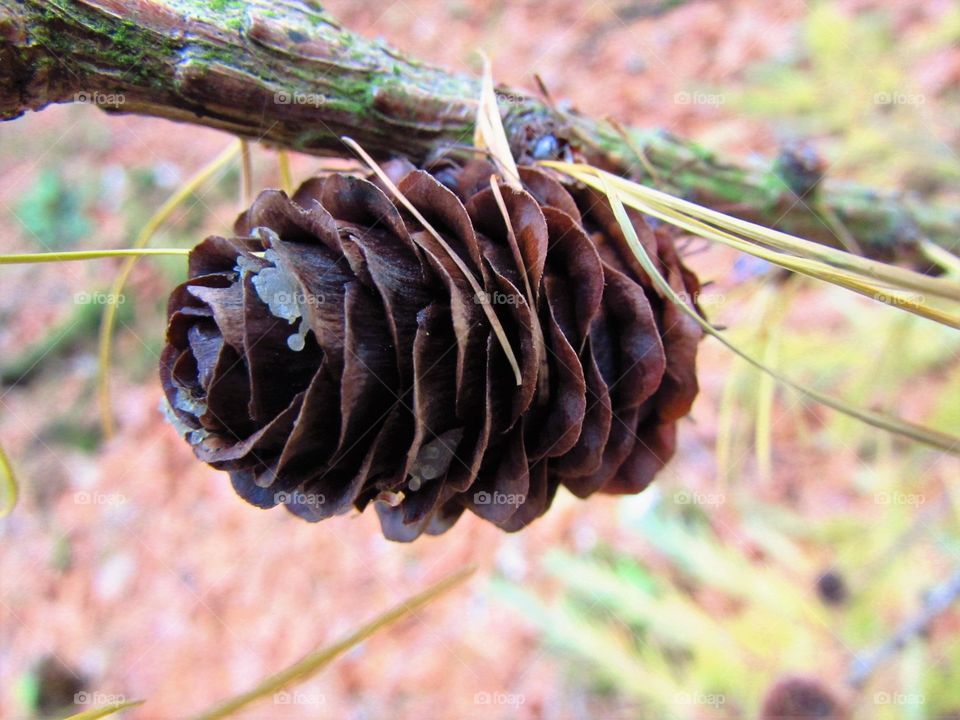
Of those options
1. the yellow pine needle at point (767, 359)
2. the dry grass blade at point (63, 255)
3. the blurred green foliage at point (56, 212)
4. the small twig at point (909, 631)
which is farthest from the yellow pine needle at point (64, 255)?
the blurred green foliage at point (56, 212)

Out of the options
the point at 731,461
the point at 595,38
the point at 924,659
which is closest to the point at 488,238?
the point at 924,659

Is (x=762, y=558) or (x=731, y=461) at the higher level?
(x=731, y=461)

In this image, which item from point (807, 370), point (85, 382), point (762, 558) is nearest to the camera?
point (807, 370)

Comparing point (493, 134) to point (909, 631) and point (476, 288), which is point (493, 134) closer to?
point (476, 288)

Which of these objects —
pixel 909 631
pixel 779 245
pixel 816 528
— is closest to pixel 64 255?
pixel 779 245

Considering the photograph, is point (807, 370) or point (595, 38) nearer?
point (807, 370)

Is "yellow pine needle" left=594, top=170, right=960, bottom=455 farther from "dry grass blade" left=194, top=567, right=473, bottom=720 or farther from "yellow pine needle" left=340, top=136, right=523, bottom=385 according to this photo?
"dry grass blade" left=194, top=567, right=473, bottom=720

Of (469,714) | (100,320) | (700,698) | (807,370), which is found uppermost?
(100,320)

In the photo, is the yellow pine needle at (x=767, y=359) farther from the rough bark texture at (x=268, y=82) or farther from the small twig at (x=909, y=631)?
the small twig at (x=909, y=631)

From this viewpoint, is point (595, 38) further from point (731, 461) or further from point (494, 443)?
point (494, 443)
